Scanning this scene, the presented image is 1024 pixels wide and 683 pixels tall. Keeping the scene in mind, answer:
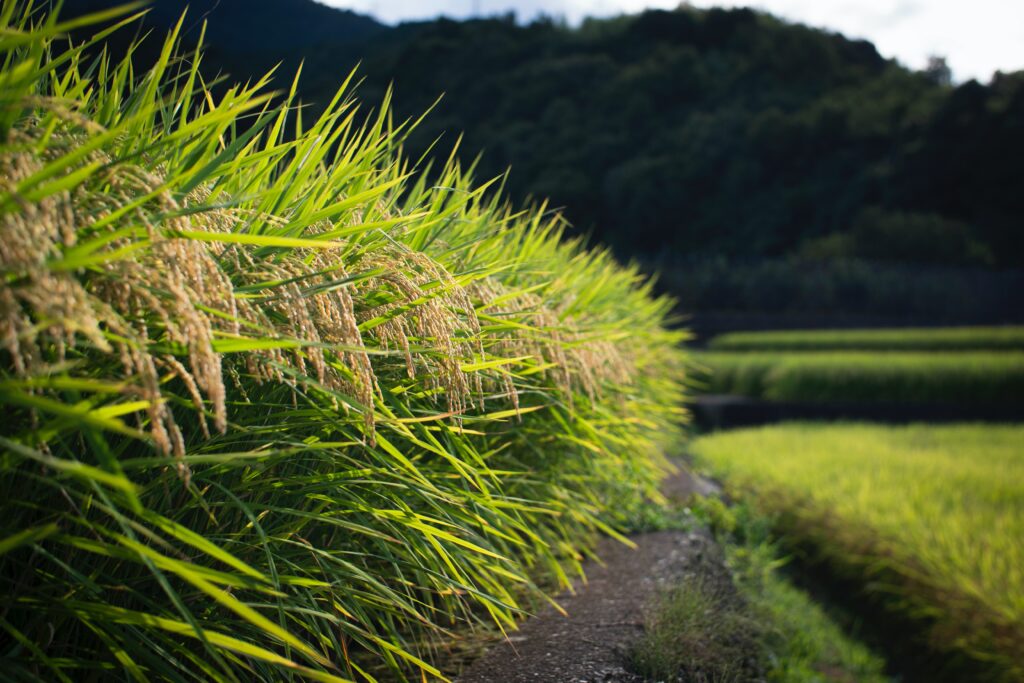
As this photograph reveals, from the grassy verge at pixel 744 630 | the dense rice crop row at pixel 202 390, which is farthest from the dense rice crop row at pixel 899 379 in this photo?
the dense rice crop row at pixel 202 390

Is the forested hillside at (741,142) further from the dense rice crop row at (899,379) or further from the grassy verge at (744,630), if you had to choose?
the grassy verge at (744,630)

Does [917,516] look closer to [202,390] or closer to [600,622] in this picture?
[600,622]

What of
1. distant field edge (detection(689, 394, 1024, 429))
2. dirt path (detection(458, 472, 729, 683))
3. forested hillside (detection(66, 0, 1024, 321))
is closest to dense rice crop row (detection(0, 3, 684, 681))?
dirt path (detection(458, 472, 729, 683))

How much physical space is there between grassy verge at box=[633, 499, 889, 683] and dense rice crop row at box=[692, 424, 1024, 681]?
0.36 m

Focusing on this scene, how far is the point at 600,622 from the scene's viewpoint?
1.95 metres

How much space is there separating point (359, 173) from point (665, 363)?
345 cm

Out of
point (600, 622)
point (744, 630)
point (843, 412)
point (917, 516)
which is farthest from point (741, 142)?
point (600, 622)

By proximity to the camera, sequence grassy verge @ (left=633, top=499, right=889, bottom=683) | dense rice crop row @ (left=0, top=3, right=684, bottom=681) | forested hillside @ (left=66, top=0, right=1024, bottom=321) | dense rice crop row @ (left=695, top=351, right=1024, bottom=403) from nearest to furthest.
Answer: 1. dense rice crop row @ (left=0, top=3, right=684, bottom=681)
2. grassy verge @ (left=633, top=499, right=889, bottom=683)
3. dense rice crop row @ (left=695, top=351, right=1024, bottom=403)
4. forested hillside @ (left=66, top=0, right=1024, bottom=321)

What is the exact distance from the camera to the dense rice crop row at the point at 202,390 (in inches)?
34.6

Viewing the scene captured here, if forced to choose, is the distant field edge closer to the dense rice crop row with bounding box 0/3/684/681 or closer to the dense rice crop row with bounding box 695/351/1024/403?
the dense rice crop row with bounding box 695/351/1024/403

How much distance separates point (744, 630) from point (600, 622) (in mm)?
655

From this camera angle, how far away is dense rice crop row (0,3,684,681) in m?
0.88

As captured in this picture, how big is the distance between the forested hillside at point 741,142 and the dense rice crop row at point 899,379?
9529mm

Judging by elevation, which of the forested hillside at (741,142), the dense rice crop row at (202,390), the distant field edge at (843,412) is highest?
the forested hillside at (741,142)
